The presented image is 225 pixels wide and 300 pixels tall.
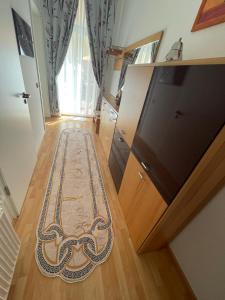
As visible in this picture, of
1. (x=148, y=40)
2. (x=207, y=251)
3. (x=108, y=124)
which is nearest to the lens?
(x=207, y=251)

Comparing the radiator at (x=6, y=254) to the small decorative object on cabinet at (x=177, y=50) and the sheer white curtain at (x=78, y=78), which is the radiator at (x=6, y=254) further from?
the sheer white curtain at (x=78, y=78)

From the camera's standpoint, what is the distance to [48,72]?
3137 millimetres

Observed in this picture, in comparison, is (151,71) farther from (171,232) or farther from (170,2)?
(171,232)

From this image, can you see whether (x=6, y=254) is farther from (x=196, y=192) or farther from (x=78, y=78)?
(x=78, y=78)

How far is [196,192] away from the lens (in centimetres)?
79

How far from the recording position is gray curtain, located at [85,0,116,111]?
2723mm

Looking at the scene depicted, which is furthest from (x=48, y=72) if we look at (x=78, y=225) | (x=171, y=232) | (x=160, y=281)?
(x=160, y=281)

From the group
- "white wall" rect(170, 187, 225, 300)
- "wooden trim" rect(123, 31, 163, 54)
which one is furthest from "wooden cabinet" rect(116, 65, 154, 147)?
"white wall" rect(170, 187, 225, 300)

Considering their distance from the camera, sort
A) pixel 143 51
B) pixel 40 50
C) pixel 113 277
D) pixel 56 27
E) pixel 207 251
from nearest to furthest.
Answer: pixel 207 251
pixel 113 277
pixel 143 51
pixel 56 27
pixel 40 50

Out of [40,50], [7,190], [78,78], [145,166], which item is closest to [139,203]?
[145,166]

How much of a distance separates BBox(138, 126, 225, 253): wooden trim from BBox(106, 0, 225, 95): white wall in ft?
2.75

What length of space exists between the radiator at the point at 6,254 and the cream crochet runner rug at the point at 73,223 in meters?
0.26

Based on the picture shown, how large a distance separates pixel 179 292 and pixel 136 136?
1.30 m

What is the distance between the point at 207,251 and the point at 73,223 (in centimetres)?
115
